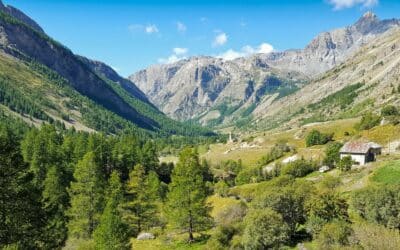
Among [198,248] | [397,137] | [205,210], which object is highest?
[397,137]

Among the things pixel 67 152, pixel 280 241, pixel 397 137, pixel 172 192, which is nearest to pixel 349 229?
pixel 280 241

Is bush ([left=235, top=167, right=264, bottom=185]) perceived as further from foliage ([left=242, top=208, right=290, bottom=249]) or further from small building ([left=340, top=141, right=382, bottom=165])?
foliage ([left=242, top=208, right=290, bottom=249])

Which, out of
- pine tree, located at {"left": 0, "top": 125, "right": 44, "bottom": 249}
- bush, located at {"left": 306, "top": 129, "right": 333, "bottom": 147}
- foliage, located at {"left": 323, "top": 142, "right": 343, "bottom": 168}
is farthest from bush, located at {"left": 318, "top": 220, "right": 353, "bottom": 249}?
bush, located at {"left": 306, "top": 129, "right": 333, "bottom": 147}

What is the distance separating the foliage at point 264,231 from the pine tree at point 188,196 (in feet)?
40.7

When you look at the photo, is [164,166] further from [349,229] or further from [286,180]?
[349,229]

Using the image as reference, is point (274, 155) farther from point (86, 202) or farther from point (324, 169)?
point (86, 202)

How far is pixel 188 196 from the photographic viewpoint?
216ft

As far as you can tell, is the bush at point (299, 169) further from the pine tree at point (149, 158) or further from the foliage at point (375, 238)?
the foliage at point (375, 238)

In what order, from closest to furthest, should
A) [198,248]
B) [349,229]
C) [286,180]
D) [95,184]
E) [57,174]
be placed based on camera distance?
[349,229], [198,248], [95,184], [57,174], [286,180]

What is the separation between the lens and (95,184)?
7219 cm

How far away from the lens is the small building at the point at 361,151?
130 meters

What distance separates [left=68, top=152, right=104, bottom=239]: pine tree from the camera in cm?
6838

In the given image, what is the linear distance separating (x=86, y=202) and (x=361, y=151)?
305 ft

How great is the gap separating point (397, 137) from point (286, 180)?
217ft
